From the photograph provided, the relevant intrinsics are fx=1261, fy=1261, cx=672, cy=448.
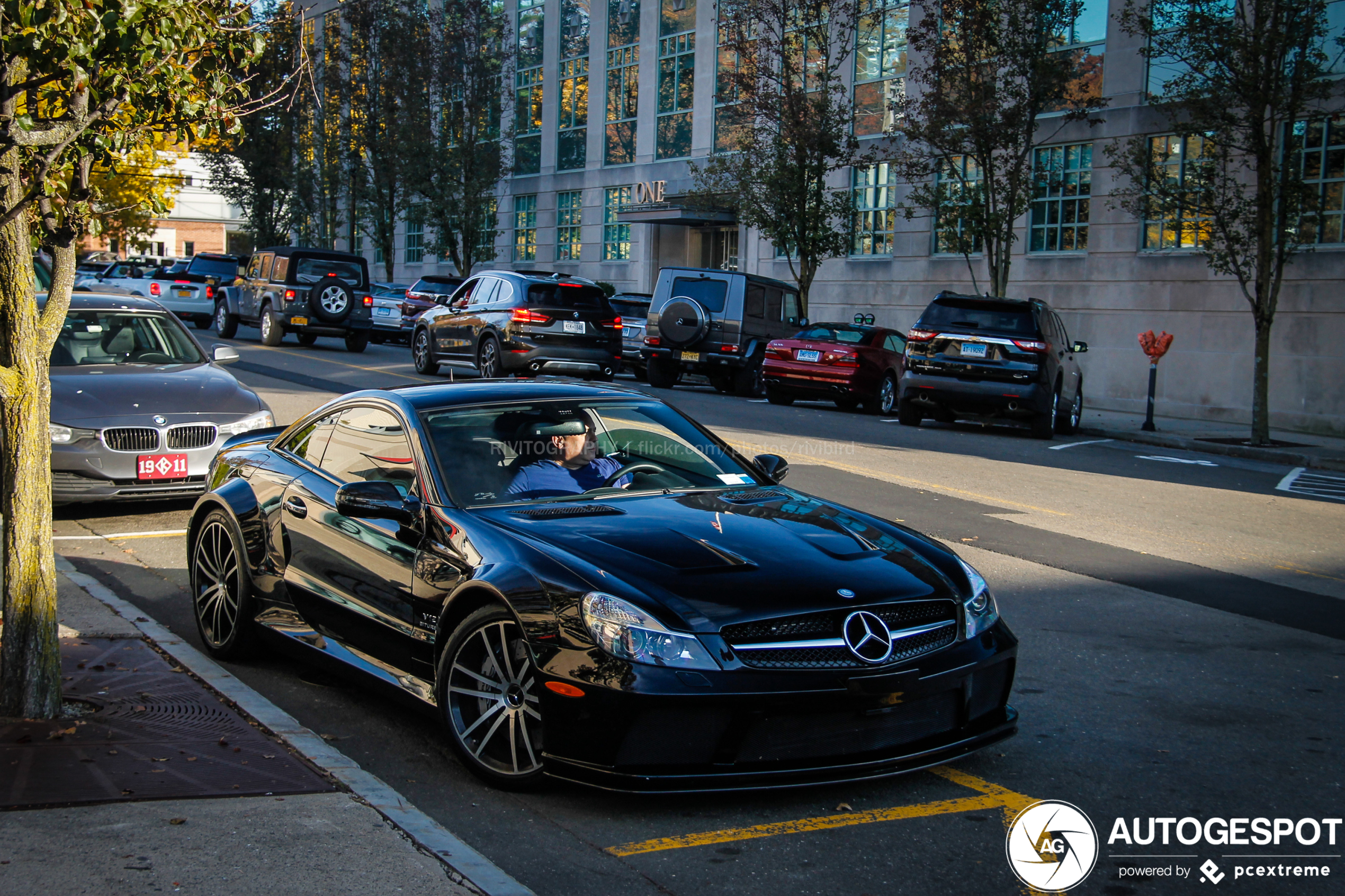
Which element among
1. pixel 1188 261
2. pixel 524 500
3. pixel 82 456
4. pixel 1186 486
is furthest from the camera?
pixel 1188 261

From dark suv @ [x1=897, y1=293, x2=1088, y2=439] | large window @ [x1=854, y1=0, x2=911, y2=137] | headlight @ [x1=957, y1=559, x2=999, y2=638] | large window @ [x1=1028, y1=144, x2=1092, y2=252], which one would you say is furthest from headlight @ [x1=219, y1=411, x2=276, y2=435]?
large window @ [x1=854, y1=0, x2=911, y2=137]

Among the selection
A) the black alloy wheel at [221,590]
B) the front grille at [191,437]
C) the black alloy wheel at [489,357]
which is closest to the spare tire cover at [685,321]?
the black alloy wheel at [489,357]

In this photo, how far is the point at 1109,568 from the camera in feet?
29.0

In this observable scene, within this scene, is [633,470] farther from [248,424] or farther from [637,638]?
[248,424]

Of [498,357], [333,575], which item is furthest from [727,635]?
[498,357]

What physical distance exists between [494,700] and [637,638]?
27.7 inches

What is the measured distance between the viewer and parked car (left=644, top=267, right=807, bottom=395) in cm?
2350

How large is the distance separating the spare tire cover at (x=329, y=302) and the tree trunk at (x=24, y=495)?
2379 centimetres

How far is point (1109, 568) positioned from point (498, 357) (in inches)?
547

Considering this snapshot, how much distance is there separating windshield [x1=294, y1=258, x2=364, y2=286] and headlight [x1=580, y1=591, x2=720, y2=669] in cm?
2606

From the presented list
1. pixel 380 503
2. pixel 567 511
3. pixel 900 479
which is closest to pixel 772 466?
pixel 567 511

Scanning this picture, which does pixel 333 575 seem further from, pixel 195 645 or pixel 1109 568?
pixel 1109 568

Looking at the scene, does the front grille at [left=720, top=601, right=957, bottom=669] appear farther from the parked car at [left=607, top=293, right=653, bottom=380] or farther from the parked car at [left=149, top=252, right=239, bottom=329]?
the parked car at [left=149, top=252, right=239, bottom=329]

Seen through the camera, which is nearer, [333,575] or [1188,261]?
[333,575]
